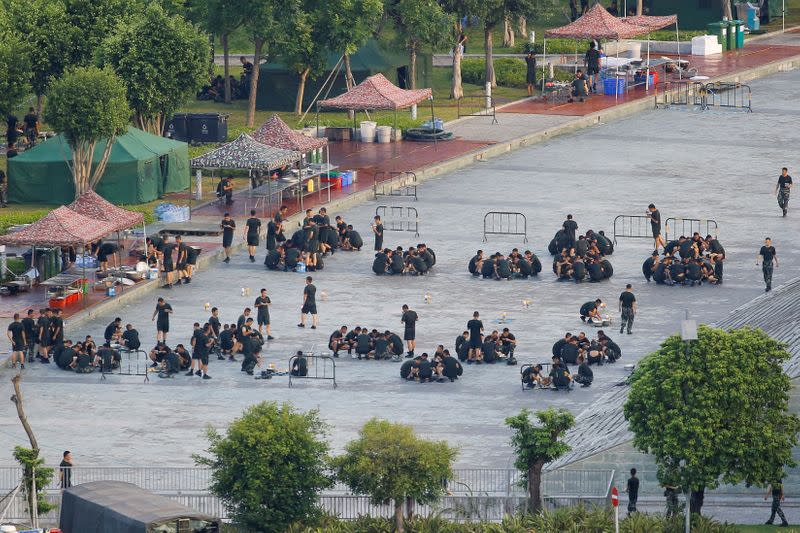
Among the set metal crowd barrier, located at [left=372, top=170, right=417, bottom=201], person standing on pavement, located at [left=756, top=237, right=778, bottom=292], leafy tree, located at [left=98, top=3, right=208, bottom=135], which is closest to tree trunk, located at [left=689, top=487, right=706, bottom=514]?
person standing on pavement, located at [left=756, top=237, right=778, bottom=292]

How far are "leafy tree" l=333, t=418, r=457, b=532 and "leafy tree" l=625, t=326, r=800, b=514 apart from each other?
363cm

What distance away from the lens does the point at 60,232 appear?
4953 cm

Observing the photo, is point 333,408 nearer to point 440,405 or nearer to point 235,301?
point 440,405

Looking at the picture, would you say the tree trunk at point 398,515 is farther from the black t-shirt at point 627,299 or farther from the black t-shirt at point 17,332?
the black t-shirt at point 627,299

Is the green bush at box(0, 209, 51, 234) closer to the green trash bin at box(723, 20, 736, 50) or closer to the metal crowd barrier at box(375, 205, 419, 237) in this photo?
the metal crowd barrier at box(375, 205, 419, 237)

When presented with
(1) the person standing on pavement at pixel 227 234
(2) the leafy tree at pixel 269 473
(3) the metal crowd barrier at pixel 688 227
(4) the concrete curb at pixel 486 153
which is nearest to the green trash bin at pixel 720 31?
(4) the concrete curb at pixel 486 153

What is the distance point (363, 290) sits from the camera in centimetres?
5197

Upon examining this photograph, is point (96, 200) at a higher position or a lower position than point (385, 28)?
lower

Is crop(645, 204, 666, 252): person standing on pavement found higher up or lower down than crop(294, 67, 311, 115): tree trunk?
lower down

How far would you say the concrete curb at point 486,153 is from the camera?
1976 inches

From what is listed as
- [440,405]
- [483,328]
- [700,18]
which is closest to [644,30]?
[700,18]

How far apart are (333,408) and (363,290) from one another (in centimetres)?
999

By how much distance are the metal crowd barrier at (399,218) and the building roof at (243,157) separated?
3.40 metres

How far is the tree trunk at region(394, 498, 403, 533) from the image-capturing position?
3503 cm
